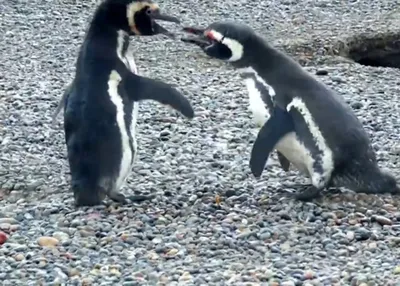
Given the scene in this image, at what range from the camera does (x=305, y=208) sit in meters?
4.16

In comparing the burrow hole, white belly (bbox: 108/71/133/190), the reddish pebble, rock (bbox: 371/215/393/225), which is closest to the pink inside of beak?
white belly (bbox: 108/71/133/190)

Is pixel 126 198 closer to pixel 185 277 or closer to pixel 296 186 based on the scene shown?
pixel 296 186

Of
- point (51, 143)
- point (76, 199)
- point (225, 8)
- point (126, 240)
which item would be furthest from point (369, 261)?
point (225, 8)

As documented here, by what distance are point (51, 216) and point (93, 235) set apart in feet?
1.18

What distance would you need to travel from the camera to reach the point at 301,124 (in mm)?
4199

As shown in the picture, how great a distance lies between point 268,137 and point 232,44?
53 centimetres

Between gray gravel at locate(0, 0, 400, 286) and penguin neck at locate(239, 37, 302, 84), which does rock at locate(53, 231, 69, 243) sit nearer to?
gray gravel at locate(0, 0, 400, 286)

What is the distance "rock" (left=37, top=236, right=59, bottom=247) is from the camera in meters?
3.87

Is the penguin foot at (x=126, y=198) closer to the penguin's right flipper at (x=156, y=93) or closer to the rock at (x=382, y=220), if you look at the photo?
the penguin's right flipper at (x=156, y=93)

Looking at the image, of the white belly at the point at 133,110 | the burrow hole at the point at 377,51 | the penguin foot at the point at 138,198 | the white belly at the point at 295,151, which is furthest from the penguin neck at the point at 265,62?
the burrow hole at the point at 377,51

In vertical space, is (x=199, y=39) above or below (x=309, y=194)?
above

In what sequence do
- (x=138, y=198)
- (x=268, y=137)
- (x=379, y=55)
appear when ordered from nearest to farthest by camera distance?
(x=268, y=137), (x=138, y=198), (x=379, y=55)

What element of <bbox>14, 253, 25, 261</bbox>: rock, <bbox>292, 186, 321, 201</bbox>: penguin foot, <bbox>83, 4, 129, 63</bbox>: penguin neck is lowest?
<bbox>14, 253, 25, 261</bbox>: rock

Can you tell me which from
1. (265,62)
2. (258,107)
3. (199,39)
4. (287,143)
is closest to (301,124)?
(287,143)
